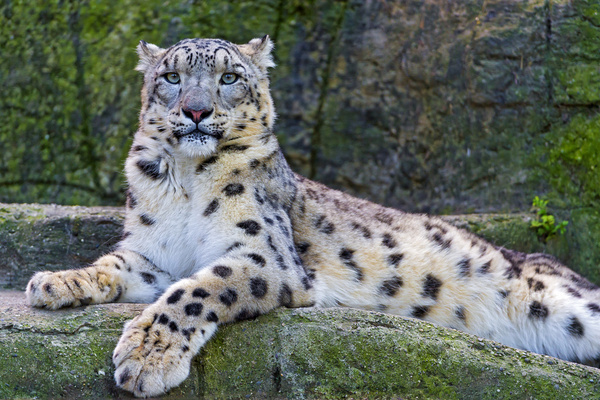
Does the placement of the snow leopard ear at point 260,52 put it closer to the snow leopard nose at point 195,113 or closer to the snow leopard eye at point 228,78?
the snow leopard eye at point 228,78

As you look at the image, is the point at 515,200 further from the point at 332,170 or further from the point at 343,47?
the point at 343,47

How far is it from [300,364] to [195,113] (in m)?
1.44

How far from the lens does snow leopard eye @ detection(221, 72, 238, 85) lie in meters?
4.04

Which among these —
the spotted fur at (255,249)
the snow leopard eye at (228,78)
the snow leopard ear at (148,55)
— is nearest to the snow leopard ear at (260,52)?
the spotted fur at (255,249)

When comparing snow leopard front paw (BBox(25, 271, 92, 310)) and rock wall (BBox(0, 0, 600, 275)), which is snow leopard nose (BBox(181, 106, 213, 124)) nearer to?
snow leopard front paw (BBox(25, 271, 92, 310))

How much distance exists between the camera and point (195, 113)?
3.78 meters

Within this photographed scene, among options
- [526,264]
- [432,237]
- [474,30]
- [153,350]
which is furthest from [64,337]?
[474,30]

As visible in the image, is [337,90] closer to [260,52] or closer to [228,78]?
[260,52]

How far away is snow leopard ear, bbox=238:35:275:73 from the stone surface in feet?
5.75

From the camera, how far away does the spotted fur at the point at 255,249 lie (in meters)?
3.45

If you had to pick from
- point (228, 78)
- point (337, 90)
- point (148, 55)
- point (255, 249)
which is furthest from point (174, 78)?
point (337, 90)

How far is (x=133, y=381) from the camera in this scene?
2855 mm

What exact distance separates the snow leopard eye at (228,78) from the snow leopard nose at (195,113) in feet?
0.98

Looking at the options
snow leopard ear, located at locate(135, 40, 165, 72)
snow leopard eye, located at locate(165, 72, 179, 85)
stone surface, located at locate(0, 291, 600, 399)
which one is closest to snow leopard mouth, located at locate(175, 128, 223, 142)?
snow leopard eye, located at locate(165, 72, 179, 85)
